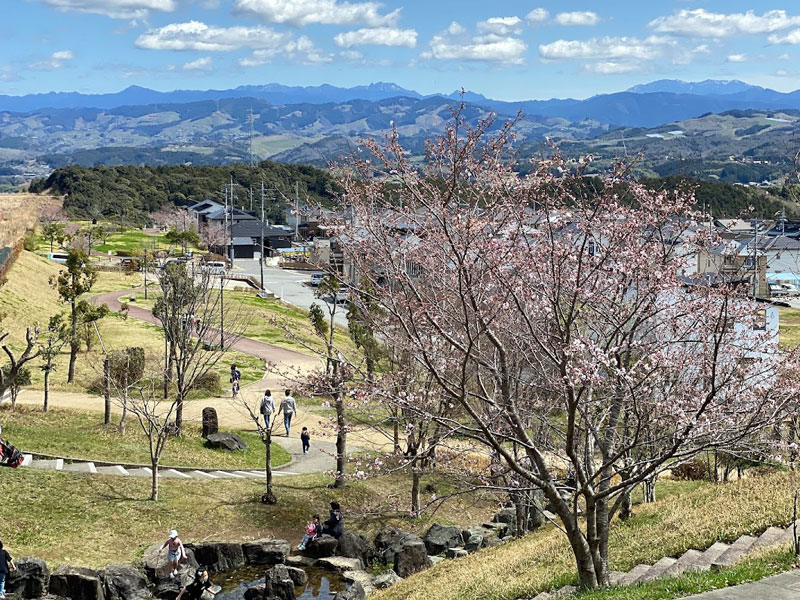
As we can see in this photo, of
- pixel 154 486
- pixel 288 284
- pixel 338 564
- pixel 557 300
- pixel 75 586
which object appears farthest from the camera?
pixel 288 284

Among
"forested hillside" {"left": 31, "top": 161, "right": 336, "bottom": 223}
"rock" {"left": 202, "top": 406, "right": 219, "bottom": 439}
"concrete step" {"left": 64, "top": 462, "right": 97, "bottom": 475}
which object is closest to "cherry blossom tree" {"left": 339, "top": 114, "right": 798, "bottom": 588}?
"concrete step" {"left": 64, "top": 462, "right": 97, "bottom": 475}

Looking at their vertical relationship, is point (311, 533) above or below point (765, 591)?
below

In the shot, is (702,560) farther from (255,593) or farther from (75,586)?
(75,586)

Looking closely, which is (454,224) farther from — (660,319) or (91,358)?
(91,358)

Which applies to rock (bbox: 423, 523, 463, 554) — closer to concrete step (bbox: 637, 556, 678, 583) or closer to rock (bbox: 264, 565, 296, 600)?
rock (bbox: 264, 565, 296, 600)

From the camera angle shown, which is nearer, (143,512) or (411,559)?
(411,559)

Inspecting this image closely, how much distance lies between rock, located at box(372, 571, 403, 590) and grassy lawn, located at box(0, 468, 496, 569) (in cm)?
109

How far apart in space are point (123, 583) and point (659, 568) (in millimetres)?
7760

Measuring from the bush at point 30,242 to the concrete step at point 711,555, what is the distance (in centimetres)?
4706

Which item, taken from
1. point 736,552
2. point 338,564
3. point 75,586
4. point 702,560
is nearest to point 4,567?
point 75,586

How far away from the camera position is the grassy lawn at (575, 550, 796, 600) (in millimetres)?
7766

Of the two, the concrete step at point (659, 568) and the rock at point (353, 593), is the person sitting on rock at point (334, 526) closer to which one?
the rock at point (353, 593)

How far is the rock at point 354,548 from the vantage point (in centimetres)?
1488

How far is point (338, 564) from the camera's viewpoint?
14.4 m
